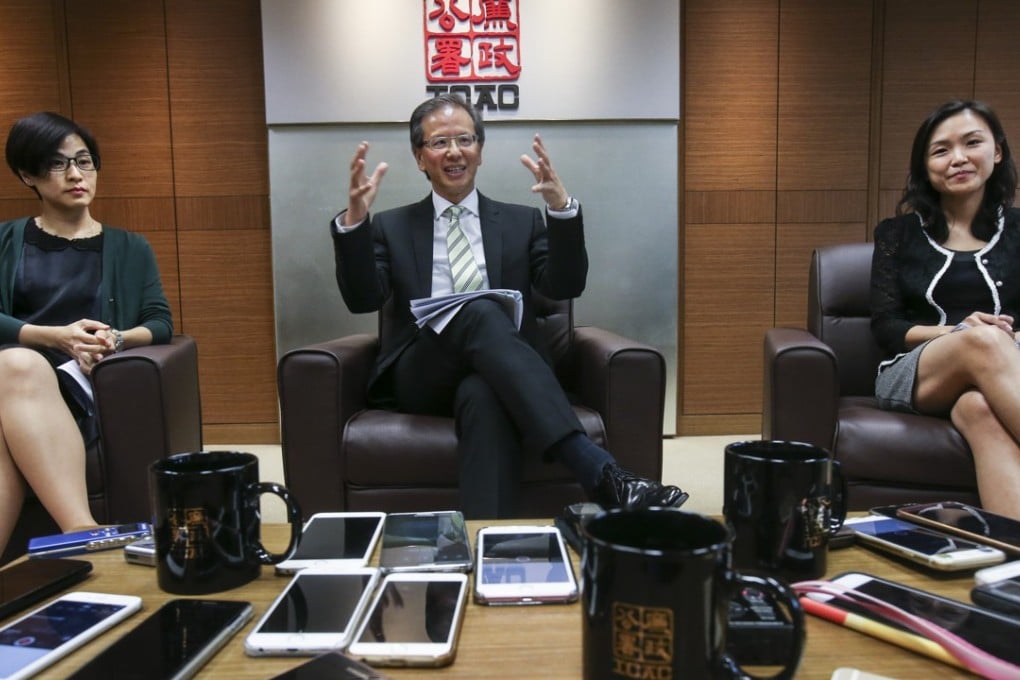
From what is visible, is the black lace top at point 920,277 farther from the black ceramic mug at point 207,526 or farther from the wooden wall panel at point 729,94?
the black ceramic mug at point 207,526

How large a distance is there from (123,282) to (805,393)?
217 cm

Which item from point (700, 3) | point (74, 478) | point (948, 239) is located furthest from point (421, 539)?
point (700, 3)

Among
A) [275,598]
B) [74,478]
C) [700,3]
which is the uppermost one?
[700,3]

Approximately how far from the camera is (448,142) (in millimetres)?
2418

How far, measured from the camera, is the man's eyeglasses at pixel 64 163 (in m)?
2.35

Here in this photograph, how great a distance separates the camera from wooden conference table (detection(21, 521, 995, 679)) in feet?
2.29

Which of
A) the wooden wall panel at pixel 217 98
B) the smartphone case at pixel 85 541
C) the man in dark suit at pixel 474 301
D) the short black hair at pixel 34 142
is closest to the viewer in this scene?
the smartphone case at pixel 85 541

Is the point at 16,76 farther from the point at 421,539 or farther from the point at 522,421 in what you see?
the point at 421,539

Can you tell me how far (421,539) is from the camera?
104 cm

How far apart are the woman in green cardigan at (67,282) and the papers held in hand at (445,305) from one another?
2.84 feet

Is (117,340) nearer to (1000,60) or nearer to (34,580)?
(34,580)

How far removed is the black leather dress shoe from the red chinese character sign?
8.46ft

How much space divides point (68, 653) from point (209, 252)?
141 inches

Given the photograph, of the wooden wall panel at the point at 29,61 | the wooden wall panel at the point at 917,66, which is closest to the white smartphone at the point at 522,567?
the wooden wall panel at the point at 917,66
